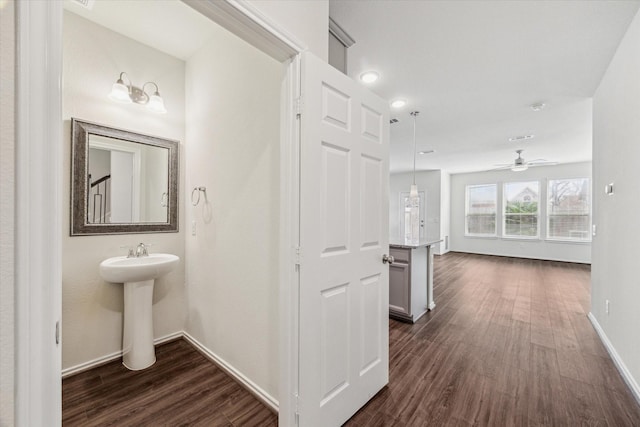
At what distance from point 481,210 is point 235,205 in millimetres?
8437

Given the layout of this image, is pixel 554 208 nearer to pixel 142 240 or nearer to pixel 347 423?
pixel 347 423

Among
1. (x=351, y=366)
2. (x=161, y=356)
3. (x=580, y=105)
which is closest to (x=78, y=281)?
(x=161, y=356)

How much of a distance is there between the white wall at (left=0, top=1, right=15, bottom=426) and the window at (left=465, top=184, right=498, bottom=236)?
9.49 meters

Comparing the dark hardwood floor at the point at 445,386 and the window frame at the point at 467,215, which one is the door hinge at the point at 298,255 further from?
the window frame at the point at 467,215

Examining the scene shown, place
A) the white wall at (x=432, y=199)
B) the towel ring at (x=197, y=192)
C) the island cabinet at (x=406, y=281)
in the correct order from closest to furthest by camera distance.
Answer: the towel ring at (x=197, y=192) < the island cabinet at (x=406, y=281) < the white wall at (x=432, y=199)

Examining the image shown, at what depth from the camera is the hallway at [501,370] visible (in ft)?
5.65

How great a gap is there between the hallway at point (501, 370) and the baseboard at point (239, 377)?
0.53 metres

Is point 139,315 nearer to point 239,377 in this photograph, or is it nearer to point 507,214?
point 239,377

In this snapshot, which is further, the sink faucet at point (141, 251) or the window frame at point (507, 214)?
the window frame at point (507, 214)

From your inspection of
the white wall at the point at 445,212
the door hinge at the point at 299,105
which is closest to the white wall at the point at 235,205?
the door hinge at the point at 299,105

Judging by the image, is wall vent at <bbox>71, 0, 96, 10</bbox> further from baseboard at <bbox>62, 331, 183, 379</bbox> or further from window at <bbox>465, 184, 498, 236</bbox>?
window at <bbox>465, 184, 498, 236</bbox>

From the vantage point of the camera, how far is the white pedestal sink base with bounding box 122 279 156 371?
2148mm

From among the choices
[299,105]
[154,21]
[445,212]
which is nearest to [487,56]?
[299,105]

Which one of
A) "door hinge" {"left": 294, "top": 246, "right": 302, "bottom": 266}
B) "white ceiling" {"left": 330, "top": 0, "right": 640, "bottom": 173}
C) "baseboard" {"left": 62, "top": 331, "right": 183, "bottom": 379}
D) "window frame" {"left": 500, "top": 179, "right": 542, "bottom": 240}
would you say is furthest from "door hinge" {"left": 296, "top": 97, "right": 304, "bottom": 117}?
"window frame" {"left": 500, "top": 179, "right": 542, "bottom": 240}
